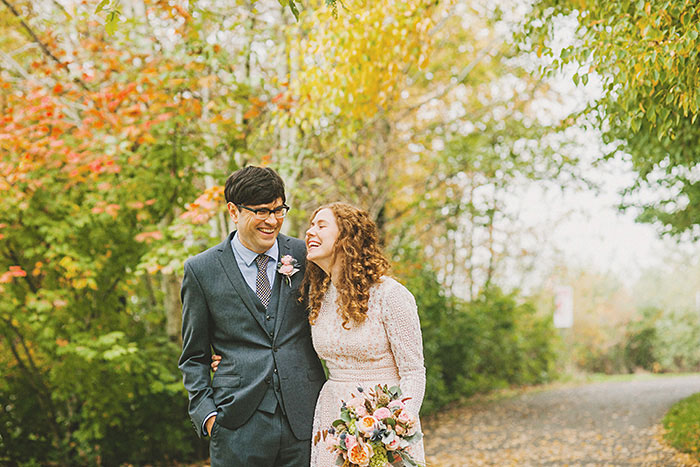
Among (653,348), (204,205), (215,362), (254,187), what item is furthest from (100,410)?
(653,348)

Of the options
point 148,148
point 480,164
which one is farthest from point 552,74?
point 480,164

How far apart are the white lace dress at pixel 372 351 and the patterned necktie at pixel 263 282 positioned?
0.81ft

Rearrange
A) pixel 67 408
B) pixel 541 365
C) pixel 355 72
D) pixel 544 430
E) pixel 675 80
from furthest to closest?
pixel 541 365, pixel 544 430, pixel 67 408, pixel 355 72, pixel 675 80

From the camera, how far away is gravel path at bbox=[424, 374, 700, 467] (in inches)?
299

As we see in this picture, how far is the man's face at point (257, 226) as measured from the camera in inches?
Result: 112

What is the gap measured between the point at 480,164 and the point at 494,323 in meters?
5.75

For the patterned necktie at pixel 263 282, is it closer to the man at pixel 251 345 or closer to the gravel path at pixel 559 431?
the man at pixel 251 345

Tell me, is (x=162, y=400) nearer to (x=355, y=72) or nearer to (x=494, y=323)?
(x=355, y=72)

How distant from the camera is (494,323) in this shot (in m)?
14.4

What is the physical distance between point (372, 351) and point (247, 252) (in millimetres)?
736

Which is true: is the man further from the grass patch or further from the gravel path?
the grass patch

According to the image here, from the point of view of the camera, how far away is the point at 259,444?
8.94 feet

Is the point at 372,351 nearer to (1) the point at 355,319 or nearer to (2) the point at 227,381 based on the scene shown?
(1) the point at 355,319

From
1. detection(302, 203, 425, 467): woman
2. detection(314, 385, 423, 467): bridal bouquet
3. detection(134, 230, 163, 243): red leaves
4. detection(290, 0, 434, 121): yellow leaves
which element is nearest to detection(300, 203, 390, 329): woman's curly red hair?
detection(302, 203, 425, 467): woman
